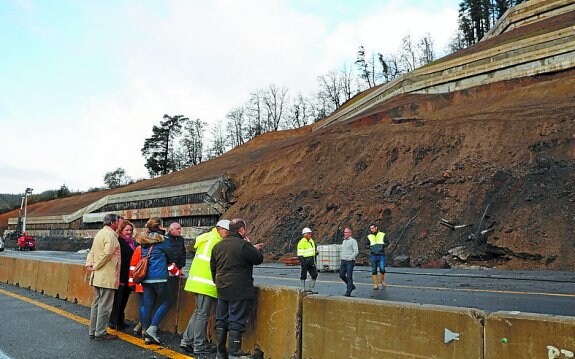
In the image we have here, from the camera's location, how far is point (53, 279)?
39.6 feet

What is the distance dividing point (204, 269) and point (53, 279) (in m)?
7.40

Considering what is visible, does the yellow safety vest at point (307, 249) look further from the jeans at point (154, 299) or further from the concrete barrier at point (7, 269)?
the concrete barrier at point (7, 269)

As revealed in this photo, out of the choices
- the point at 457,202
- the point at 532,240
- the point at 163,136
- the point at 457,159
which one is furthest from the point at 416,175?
the point at 163,136

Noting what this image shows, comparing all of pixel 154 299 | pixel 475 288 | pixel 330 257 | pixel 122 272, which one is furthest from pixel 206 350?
pixel 330 257

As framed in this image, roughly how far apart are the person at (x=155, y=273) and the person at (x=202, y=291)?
0.66 m

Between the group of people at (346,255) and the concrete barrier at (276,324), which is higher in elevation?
the group of people at (346,255)

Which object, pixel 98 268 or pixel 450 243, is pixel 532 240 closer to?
pixel 450 243

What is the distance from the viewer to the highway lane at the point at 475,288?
9.43m

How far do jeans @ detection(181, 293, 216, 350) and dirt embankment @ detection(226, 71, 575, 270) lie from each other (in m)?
14.4

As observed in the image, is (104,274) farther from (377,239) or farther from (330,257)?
(330,257)

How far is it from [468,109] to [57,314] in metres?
28.3

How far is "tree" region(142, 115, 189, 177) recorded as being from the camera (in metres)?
92.9

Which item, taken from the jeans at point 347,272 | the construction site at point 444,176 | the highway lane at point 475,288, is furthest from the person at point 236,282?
the construction site at point 444,176

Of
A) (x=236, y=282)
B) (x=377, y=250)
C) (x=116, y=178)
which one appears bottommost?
(x=236, y=282)
